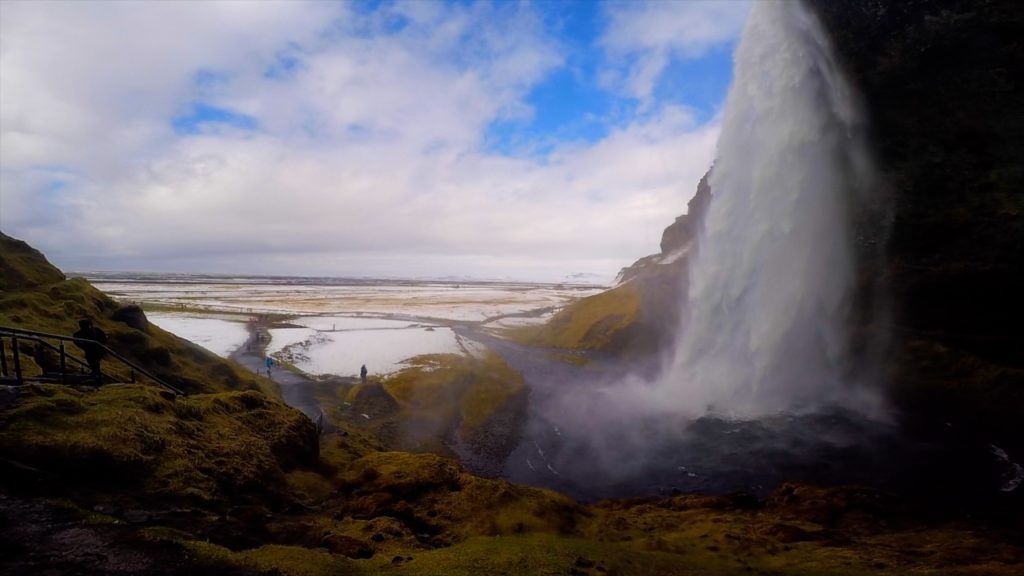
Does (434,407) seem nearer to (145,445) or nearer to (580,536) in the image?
(580,536)

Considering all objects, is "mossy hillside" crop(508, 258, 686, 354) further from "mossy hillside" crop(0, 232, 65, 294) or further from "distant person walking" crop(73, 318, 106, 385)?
"distant person walking" crop(73, 318, 106, 385)

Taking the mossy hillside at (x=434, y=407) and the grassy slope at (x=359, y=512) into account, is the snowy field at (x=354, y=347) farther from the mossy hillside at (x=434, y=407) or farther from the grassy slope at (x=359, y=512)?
the grassy slope at (x=359, y=512)

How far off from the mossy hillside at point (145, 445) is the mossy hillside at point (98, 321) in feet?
25.2

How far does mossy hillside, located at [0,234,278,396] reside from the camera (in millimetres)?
20734

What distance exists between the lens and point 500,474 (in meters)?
19.9

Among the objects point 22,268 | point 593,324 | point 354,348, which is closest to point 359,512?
point 22,268

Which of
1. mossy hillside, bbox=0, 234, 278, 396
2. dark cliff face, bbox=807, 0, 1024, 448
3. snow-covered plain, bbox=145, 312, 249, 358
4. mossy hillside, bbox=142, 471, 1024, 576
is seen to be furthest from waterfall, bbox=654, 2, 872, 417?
snow-covered plain, bbox=145, 312, 249, 358

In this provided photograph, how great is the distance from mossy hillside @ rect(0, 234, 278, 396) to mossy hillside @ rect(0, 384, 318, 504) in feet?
25.2

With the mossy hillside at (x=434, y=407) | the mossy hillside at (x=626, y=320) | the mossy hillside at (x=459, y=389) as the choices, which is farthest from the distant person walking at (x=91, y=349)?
the mossy hillside at (x=626, y=320)

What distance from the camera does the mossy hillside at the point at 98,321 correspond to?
20734 mm

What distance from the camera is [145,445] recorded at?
1007 centimetres

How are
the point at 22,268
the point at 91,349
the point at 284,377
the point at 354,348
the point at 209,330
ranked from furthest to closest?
the point at 209,330 < the point at 354,348 < the point at 284,377 < the point at 22,268 < the point at 91,349

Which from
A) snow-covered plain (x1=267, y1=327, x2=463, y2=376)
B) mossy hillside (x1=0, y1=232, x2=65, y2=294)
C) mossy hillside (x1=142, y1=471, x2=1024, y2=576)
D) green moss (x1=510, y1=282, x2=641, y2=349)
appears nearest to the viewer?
mossy hillside (x1=142, y1=471, x2=1024, y2=576)

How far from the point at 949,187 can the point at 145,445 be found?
3700 cm
